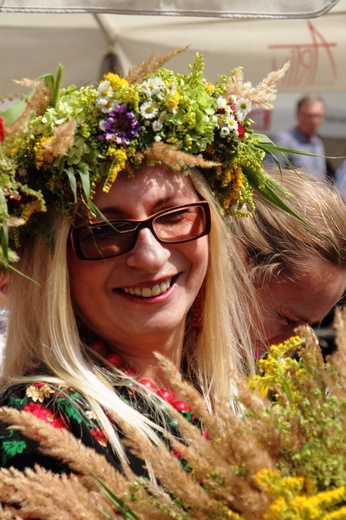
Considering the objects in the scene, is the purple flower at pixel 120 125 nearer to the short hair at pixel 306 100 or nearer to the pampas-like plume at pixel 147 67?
the pampas-like plume at pixel 147 67

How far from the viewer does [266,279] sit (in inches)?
117

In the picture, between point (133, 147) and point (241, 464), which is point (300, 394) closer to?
point (241, 464)

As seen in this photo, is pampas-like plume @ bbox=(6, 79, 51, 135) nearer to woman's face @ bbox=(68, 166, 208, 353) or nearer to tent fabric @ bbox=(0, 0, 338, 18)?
woman's face @ bbox=(68, 166, 208, 353)

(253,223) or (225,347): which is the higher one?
(253,223)

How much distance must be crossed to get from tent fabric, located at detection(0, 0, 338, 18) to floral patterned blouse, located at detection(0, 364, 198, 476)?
1.89 meters

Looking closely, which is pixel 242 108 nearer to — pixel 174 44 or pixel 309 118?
pixel 174 44

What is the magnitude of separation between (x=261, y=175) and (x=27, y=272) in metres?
0.68

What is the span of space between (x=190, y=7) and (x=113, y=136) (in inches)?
69.3

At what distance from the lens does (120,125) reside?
2137 millimetres

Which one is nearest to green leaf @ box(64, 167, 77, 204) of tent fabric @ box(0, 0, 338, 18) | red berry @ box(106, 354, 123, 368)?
red berry @ box(106, 354, 123, 368)

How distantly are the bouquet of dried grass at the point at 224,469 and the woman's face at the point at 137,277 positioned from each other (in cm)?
77

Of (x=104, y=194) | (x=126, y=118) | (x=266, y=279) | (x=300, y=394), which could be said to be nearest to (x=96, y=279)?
(x=104, y=194)

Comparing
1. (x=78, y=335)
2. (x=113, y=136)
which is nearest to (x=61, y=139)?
(x=113, y=136)

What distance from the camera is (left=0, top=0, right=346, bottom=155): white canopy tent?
180 inches
